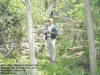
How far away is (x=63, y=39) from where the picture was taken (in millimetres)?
12219

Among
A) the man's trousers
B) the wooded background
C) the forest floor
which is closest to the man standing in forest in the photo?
the man's trousers

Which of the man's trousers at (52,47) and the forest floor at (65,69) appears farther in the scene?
the man's trousers at (52,47)

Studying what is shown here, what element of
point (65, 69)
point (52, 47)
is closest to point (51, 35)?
point (52, 47)

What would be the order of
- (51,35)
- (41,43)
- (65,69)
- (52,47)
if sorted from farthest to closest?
(41,43), (52,47), (51,35), (65,69)

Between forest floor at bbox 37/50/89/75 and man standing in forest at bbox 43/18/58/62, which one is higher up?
man standing in forest at bbox 43/18/58/62

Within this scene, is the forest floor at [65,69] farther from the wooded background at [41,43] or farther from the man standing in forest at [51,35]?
the man standing in forest at [51,35]

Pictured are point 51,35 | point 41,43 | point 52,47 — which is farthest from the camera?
point 41,43

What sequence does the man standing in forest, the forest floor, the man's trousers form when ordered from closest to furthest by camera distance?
the forest floor, the man standing in forest, the man's trousers

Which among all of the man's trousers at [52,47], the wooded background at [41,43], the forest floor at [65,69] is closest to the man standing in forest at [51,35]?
the man's trousers at [52,47]

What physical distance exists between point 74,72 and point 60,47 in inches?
158

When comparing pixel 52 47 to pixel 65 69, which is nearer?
pixel 65 69

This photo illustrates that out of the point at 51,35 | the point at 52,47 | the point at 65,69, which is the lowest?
the point at 65,69

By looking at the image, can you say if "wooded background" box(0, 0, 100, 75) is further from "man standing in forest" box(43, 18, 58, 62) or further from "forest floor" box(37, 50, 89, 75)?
"man standing in forest" box(43, 18, 58, 62)

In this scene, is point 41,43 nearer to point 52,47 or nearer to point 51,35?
point 52,47
